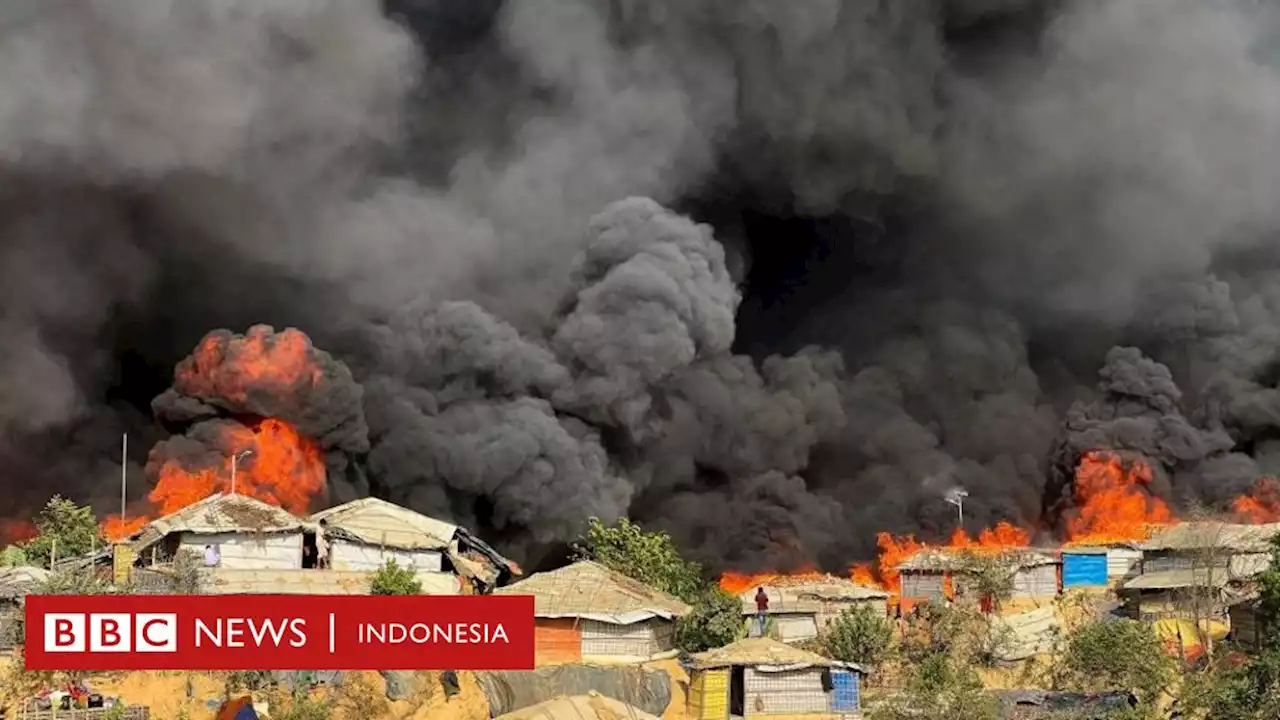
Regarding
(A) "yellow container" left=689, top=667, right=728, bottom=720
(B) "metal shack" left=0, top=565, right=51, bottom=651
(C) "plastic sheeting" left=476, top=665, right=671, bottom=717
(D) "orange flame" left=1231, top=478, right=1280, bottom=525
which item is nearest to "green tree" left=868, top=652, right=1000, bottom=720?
(A) "yellow container" left=689, top=667, right=728, bottom=720

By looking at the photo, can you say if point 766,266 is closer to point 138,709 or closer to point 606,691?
point 606,691

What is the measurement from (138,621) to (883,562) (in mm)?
42079

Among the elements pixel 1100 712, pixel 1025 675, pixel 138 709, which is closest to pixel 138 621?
pixel 138 709

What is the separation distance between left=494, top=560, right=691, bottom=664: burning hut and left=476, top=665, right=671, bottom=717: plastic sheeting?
11.5 ft

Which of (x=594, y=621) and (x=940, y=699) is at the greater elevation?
(x=594, y=621)

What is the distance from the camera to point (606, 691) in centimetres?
3872

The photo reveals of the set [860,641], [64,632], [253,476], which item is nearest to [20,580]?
[253,476]

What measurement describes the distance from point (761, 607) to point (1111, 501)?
23366mm

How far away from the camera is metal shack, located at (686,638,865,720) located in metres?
39.8

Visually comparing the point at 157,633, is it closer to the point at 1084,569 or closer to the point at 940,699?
the point at 940,699

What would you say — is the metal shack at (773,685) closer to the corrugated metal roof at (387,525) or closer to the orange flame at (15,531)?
the corrugated metal roof at (387,525)

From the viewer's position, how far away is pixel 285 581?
44.8 meters

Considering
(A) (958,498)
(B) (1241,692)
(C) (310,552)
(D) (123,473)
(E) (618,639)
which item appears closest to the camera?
(B) (1241,692)

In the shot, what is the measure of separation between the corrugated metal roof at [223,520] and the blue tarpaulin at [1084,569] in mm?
28358
